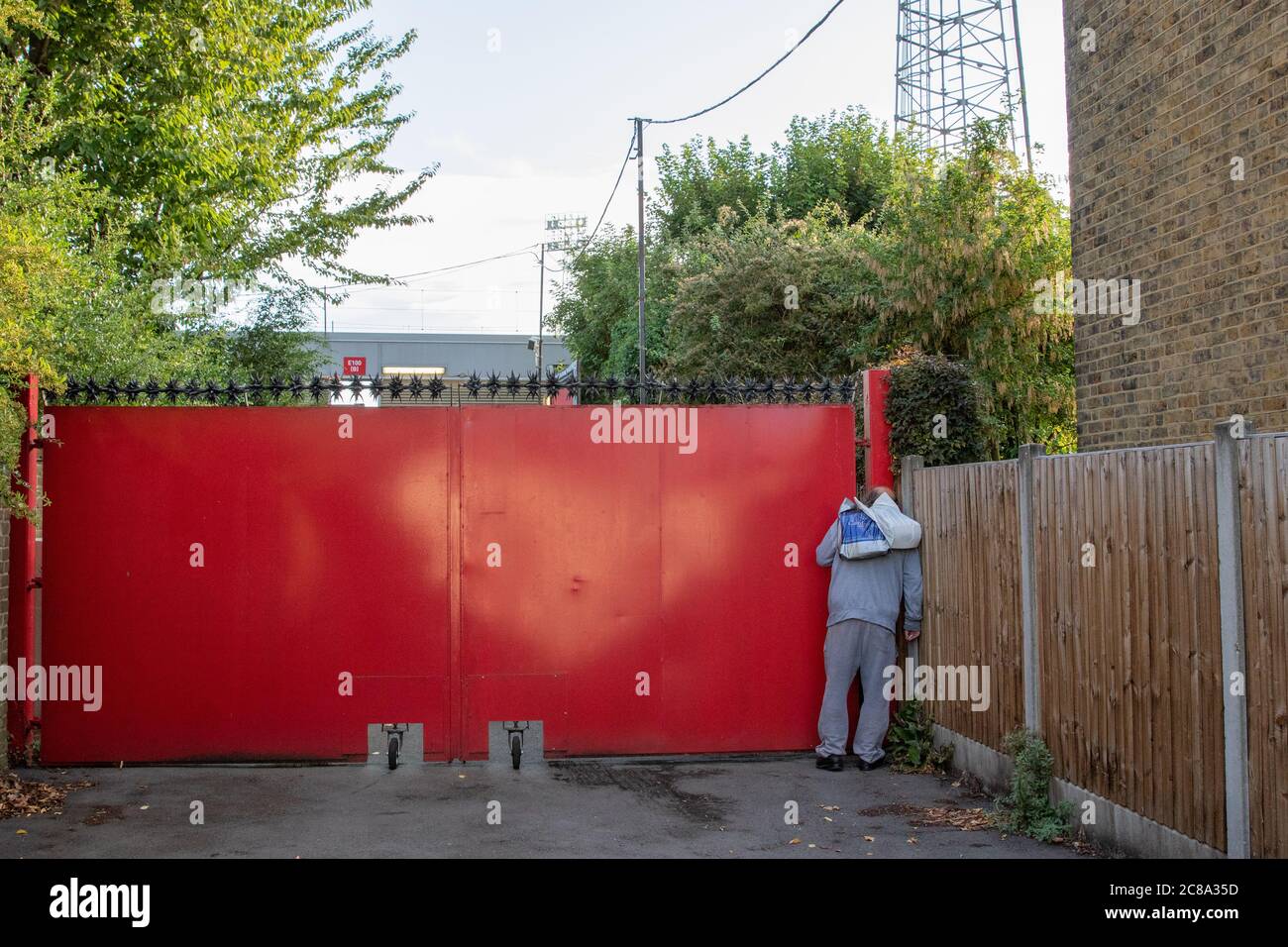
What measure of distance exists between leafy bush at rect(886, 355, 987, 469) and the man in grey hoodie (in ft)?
2.71

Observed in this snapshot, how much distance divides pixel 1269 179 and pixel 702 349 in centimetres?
1497

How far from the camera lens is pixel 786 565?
29.3ft

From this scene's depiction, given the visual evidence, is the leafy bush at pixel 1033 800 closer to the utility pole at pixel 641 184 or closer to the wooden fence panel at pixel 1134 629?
the wooden fence panel at pixel 1134 629

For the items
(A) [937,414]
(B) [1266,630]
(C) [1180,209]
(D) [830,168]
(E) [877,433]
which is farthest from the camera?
(D) [830,168]

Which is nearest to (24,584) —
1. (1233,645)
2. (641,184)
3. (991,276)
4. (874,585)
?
(874,585)

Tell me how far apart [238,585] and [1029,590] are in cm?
528

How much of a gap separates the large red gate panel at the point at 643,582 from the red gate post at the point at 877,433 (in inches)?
9.6

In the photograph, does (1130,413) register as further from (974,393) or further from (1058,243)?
(1058,243)

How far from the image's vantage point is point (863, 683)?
8.55 metres

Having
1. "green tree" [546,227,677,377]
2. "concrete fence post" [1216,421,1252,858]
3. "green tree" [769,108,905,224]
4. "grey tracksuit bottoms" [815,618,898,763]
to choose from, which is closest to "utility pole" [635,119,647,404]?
"green tree" [546,227,677,377]

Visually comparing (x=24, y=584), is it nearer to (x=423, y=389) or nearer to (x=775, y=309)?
(x=423, y=389)

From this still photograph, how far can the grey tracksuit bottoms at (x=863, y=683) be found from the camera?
8.46 m

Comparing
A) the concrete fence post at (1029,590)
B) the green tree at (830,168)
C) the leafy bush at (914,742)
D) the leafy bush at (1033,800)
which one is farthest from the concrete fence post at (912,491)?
the green tree at (830,168)

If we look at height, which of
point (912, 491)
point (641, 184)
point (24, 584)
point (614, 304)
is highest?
point (641, 184)
